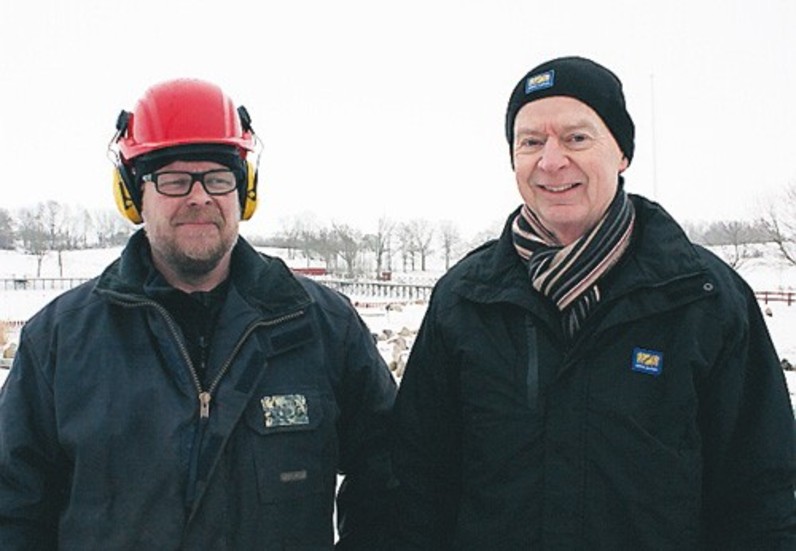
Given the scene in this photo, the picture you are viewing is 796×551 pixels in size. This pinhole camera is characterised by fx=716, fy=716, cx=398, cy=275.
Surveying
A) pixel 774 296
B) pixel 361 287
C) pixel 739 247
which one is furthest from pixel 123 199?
pixel 739 247

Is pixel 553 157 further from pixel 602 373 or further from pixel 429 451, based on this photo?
pixel 429 451

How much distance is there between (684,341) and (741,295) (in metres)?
0.26

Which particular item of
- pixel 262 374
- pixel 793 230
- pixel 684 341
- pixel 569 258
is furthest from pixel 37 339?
pixel 793 230

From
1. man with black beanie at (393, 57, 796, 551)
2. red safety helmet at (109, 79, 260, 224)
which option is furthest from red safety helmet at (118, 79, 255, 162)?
man with black beanie at (393, 57, 796, 551)

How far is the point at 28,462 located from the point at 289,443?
90cm

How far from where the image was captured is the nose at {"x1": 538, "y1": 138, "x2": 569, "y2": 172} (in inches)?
94.6

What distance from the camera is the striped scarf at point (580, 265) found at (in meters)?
2.39

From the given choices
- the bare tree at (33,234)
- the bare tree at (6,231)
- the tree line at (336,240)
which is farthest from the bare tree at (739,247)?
the bare tree at (6,231)

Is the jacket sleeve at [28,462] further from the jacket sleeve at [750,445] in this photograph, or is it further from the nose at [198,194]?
the jacket sleeve at [750,445]

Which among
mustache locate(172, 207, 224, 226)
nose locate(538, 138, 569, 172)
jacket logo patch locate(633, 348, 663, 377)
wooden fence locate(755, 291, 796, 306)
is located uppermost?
nose locate(538, 138, 569, 172)

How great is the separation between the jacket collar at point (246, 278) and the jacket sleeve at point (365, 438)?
304 millimetres

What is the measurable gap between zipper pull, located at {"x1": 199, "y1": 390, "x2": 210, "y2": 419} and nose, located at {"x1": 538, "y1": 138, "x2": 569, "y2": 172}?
55.4 inches

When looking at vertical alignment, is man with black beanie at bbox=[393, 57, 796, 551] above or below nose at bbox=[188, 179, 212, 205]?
below

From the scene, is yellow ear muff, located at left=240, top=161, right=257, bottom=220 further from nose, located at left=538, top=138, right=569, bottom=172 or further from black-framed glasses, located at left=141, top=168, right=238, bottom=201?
nose, located at left=538, top=138, right=569, bottom=172
